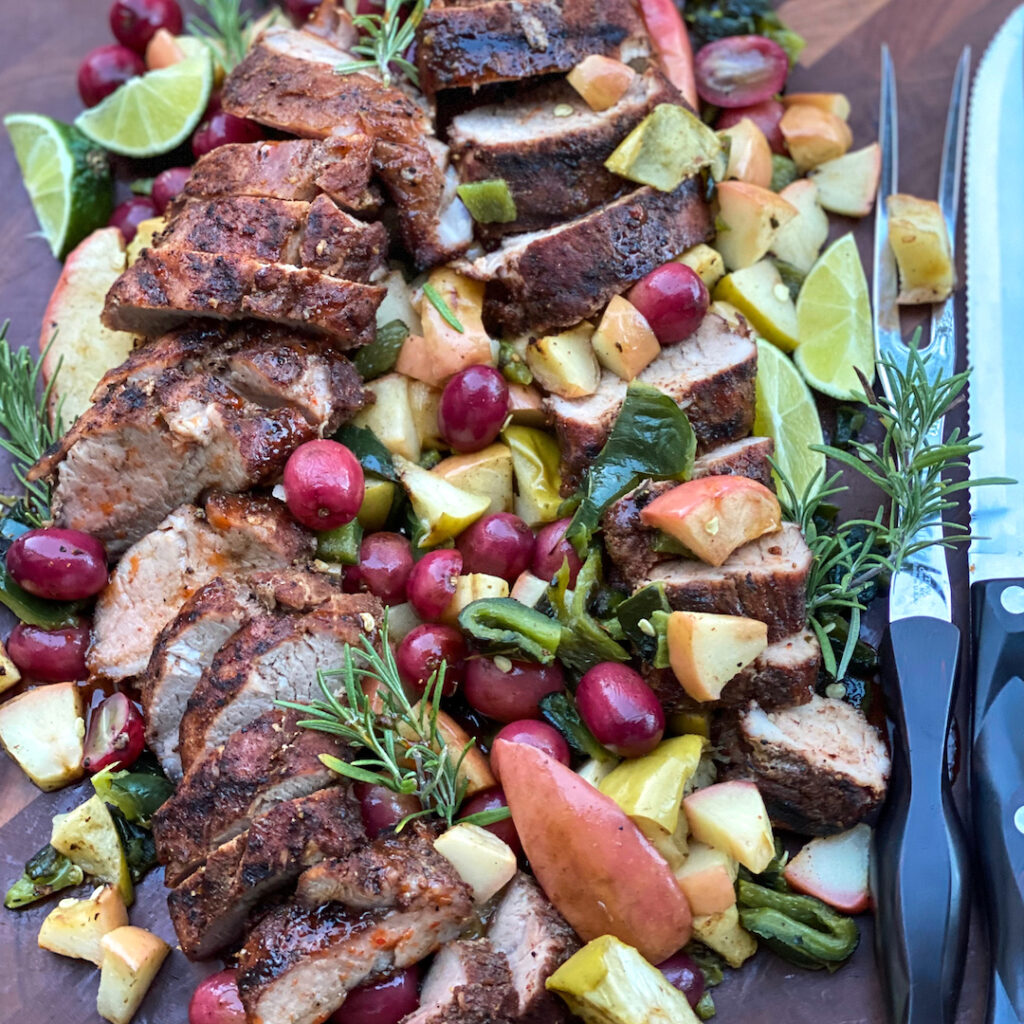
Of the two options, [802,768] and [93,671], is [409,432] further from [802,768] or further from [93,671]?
[802,768]

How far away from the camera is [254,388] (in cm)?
308

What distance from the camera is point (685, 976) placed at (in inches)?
106

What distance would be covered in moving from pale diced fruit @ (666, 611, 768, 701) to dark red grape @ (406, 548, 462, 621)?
2.05ft

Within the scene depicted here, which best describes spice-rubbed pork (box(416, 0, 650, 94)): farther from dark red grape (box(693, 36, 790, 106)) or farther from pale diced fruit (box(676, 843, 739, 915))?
pale diced fruit (box(676, 843, 739, 915))

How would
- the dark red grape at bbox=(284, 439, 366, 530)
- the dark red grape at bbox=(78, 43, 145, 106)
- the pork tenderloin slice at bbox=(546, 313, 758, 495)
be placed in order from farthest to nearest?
the dark red grape at bbox=(78, 43, 145, 106) < the pork tenderloin slice at bbox=(546, 313, 758, 495) < the dark red grape at bbox=(284, 439, 366, 530)

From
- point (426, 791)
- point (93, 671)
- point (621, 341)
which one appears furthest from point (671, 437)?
point (93, 671)

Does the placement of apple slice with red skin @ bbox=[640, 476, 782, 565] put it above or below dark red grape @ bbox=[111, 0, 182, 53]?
below

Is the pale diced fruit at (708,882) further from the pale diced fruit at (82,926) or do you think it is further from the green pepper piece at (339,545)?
the pale diced fruit at (82,926)

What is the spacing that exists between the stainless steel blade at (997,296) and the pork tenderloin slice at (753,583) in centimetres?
55

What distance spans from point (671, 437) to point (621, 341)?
14.9 inches

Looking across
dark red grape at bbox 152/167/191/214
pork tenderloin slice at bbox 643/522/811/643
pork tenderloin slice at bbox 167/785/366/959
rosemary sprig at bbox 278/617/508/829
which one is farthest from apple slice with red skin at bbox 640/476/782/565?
dark red grape at bbox 152/167/191/214

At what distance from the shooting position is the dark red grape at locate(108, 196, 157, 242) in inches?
151

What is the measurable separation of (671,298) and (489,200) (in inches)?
25.2

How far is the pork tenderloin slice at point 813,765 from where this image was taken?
280cm
